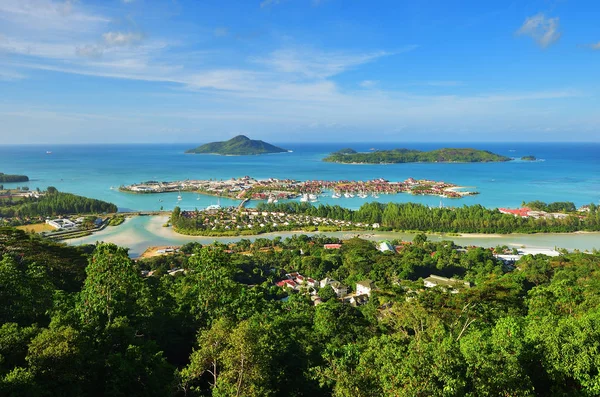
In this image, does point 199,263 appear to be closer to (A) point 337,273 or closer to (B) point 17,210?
(A) point 337,273

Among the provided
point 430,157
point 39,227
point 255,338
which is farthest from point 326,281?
point 430,157

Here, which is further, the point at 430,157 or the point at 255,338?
the point at 430,157

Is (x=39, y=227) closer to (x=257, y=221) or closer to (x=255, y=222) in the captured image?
(x=255, y=222)

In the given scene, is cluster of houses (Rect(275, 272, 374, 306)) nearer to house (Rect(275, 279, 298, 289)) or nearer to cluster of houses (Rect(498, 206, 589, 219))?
house (Rect(275, 279, 298, 289))

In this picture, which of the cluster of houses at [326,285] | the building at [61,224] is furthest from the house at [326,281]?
the building at [61,224]

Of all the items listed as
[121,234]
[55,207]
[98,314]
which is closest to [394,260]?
[98,314]
